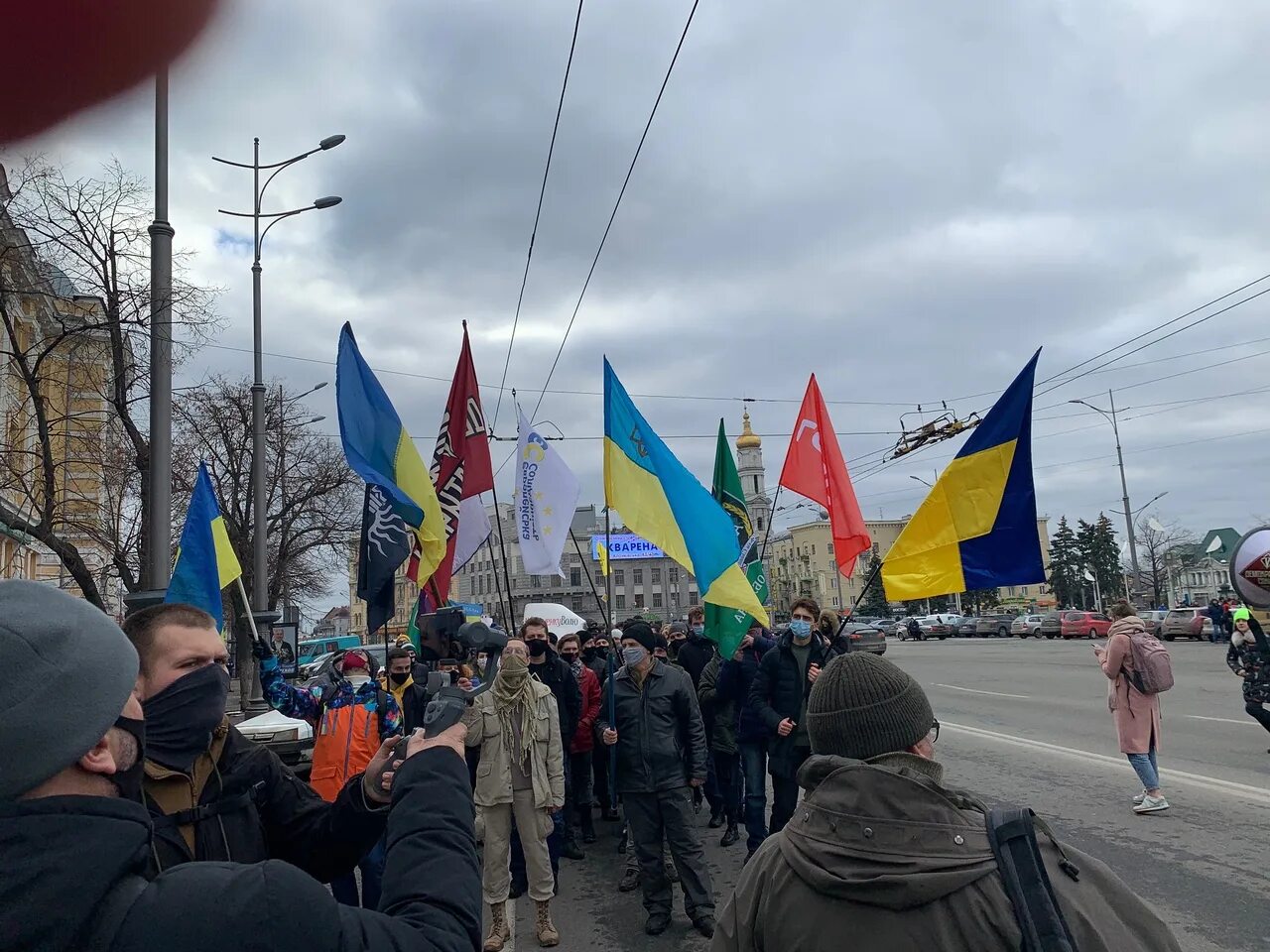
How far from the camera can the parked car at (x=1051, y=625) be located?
156 ft

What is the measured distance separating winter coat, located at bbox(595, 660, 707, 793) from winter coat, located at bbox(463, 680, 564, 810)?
0.42 meters

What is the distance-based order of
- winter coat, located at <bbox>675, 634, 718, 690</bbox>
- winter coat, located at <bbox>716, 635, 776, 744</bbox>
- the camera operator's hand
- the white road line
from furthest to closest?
the white road line
winter coat, located at <bbox>675, 634, 718, 690</bbox>
winter coat, located at <bbox>716, 635, 776, 744</bbox>
the camera operator's hand

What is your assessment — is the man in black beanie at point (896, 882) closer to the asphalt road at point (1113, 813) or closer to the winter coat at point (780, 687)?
the asphalt road at point (1113, 813)

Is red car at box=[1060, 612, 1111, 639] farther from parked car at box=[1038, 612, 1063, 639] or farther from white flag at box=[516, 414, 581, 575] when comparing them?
white flag at box=[516, 414, 581, 575]

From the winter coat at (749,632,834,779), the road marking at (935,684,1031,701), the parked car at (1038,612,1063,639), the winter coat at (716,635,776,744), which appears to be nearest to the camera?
the winter coat at (749,632,834,779)

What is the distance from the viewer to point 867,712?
2.12m

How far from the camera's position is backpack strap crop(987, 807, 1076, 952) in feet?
5.24

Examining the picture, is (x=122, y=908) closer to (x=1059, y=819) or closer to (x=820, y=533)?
(x=1059, y=819)

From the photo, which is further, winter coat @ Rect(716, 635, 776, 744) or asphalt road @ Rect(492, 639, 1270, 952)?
winter coat @ Rect(716, 635, 776, 744)

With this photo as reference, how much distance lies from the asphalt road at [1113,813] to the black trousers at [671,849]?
0.21 meters

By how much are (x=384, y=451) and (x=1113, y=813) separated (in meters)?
6.82

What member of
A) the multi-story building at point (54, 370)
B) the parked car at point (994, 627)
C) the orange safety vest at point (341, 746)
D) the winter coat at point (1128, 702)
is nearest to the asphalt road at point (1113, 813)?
the winter coat at point (1128, 702)

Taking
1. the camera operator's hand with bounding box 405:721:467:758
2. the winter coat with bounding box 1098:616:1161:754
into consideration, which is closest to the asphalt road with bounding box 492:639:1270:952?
the winter coat with bounding box 1098:616:1161:754

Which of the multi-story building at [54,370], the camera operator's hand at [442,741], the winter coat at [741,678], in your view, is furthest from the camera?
the multi-story building at [54,370]
